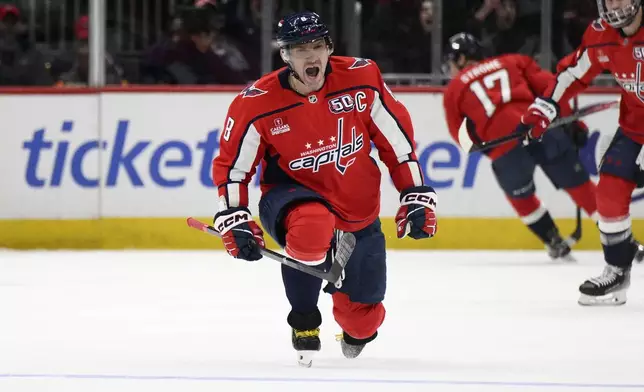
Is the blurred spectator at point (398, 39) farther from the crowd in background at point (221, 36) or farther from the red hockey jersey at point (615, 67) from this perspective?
the red hockey jersey at point (615, 67)

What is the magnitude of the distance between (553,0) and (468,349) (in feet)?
13.8

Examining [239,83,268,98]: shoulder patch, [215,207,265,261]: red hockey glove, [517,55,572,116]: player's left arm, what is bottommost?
[517,55,572,116]: player's left arm

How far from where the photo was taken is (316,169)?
3971mm

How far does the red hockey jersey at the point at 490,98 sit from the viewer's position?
7.13 m

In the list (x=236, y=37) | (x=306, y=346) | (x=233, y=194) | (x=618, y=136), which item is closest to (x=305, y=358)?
(x=306, y=346)

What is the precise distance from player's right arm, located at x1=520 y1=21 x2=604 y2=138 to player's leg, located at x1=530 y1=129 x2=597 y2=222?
1.28m

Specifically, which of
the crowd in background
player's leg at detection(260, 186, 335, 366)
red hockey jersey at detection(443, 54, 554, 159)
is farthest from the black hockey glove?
player's leg at detection(260, 186, 335, 366)

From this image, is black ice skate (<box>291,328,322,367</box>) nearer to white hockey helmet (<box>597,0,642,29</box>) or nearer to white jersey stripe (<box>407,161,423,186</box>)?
white jersey stripe (<box>407,161,423,186</box>)

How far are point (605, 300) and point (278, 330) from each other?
1474 mm

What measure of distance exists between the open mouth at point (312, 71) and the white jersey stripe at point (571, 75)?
209 cm

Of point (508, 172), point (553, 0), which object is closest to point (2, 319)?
point (508, 172)

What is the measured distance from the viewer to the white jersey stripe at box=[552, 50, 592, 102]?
220 inches

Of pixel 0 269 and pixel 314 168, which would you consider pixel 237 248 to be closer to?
pixel 314 168

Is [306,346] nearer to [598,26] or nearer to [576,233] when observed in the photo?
[598,26]
